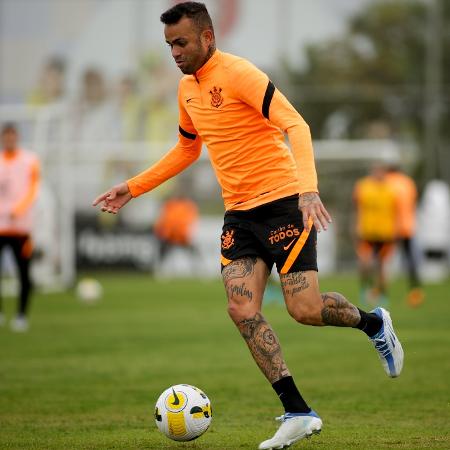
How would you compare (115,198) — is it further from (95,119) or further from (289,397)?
(95,119)

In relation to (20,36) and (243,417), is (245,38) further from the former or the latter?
(243,417)

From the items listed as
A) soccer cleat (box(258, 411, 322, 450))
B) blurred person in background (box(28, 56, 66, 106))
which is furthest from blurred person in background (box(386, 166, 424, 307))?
blurred person in background (box(28, 56, 66, 106))

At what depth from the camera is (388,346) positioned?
7246 millimetres

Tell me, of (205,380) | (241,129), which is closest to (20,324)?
(205,380)

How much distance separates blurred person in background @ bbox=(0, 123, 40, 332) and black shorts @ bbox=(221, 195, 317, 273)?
8.06 m

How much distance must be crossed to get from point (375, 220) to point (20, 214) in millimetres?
7220

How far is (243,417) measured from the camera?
798cm

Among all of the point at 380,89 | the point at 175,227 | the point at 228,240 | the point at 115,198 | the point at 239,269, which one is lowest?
the point at 175,227

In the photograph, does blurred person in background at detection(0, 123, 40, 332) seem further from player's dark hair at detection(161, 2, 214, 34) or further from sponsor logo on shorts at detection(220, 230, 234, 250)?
player's dark hair at detection(161, 2, 214, 34)

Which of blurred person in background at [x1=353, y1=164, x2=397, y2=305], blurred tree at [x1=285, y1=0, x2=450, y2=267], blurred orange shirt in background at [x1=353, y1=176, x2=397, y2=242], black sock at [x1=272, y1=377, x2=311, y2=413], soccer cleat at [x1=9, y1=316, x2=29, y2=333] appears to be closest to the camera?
black sock at [x1=272, y1=377, x2=311, y2=413]

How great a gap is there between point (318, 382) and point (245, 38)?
25386mm

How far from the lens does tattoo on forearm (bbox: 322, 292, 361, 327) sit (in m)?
6.84

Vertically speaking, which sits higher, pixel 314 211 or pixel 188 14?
pixel 188 14

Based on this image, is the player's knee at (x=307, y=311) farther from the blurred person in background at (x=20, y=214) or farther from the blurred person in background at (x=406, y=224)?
the blurred person in background at (x=406, y=224)
